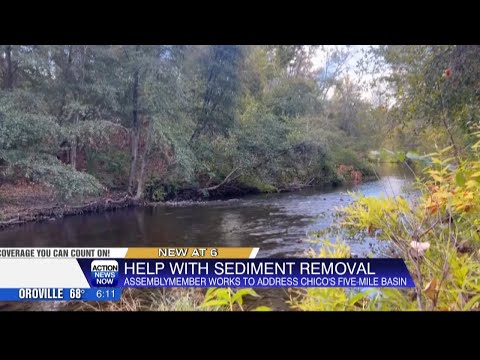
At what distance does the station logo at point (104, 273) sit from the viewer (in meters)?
2.04

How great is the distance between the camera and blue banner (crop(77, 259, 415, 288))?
1992mm

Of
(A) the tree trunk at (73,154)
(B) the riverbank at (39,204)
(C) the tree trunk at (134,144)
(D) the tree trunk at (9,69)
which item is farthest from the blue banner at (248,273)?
(A) the tree trunk at (73,154)

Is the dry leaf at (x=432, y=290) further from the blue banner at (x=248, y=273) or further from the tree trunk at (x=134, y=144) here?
the tree trunk at (x=134, y=144)

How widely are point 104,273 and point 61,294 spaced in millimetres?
262

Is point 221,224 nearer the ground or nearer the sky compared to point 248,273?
nearer the ground

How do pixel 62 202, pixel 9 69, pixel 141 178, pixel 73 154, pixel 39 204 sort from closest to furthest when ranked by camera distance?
pixel 9 69, pixel 73 154, pixel 39 204, pixel 141 178, pixel 62 202

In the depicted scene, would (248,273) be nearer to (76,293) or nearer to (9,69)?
(76,293)

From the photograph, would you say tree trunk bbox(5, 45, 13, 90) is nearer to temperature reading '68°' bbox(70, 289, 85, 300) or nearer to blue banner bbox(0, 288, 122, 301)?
blue banner bbox(0, 288, 122, 301)

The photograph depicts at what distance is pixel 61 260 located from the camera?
2027mm

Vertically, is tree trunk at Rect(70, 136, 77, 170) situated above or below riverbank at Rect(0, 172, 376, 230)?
above

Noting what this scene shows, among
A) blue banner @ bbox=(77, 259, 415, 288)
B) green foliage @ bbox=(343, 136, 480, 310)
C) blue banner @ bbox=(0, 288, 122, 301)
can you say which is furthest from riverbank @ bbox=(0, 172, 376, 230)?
blue banner @ bbox=(77, 259, 415, 288)

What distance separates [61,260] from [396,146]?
12.5ft

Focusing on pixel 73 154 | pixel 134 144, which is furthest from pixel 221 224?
pixel 73 154

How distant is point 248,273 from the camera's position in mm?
2033
